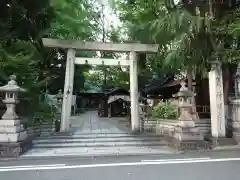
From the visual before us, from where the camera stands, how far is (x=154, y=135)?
12.5 m

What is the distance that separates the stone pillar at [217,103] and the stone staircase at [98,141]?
218cm

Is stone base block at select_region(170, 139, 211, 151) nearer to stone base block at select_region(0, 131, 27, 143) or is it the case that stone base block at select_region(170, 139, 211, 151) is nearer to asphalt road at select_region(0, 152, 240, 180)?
asphalt road at select_region(0, 152, 240, 180)

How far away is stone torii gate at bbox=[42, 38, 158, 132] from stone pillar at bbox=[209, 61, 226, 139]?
3.77 meters

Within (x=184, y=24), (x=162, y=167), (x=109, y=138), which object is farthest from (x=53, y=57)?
(x=162, y=167)

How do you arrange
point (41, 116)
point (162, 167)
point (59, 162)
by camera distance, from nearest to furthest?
point (162, 167) < point (59, 162) < point (41, 116)

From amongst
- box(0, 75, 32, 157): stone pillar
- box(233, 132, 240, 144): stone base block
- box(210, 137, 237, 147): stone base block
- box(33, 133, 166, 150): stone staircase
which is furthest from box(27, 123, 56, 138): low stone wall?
box(233, 132, 240, 144): stone base block

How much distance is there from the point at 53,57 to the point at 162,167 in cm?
1696

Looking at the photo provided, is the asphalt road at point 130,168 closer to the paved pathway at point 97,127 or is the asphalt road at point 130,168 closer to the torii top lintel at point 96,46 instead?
the paved pathway at point 97,127

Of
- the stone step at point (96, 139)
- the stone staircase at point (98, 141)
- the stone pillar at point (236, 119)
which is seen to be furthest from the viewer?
the stone step at point (96, 139)

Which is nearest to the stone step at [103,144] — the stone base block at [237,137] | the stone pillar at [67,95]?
the stone pillar at [67,95]

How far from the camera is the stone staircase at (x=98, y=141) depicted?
35.9 ft

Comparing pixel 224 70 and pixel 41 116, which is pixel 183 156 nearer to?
pixel 224 70

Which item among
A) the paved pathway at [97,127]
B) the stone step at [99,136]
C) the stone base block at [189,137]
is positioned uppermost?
the paved pathway at [97,127]

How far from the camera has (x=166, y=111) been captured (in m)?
12.9
